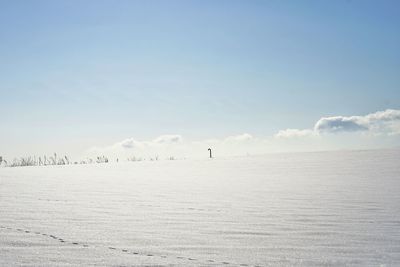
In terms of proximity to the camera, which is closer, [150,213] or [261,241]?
[261,241]

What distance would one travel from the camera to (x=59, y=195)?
5445 millimetres

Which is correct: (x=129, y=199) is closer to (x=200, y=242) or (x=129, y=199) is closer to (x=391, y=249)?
(x=200, y=242)

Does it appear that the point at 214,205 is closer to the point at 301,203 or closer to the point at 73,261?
the point at 301,203

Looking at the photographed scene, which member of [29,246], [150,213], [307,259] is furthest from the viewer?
[150,213]

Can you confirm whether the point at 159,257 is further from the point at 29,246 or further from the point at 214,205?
the point at 214,205

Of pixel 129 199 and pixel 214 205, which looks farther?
pixel 129 199

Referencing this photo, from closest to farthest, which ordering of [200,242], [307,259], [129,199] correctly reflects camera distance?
[307,259] → [200,242] → [129,199]

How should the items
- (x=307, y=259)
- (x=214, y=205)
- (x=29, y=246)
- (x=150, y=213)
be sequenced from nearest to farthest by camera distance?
(x=307, y=259) < (x=29, y=246) < (x=150, y=213) < (x=214, y=205)

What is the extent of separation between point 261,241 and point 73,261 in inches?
45.1

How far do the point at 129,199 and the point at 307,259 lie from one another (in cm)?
A: 315

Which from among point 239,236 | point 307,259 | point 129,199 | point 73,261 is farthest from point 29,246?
point 129,199

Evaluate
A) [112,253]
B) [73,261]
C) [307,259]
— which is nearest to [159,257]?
[112,253]

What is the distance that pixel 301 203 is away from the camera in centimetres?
471

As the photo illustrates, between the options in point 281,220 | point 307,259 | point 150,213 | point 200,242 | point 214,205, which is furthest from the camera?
point 214,205
